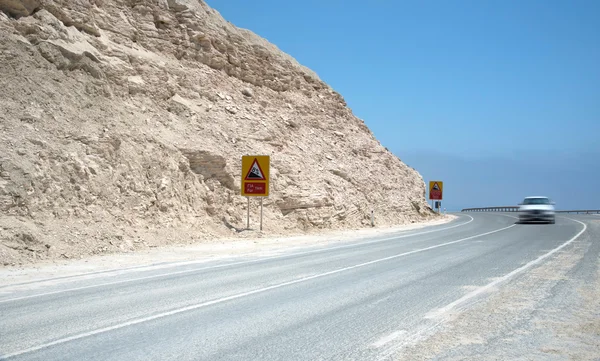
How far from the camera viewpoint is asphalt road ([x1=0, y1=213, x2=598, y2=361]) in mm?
5473

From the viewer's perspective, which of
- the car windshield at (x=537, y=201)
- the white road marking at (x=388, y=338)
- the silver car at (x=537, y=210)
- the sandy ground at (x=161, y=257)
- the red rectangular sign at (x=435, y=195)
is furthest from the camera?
the red rectangular sign at (x=435, y=195)

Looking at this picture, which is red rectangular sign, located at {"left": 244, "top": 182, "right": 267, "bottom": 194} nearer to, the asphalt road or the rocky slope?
the rocky slope

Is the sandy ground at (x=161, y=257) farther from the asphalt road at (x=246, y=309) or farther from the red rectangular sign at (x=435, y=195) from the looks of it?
the red rectangular sign at (x=435, y=195)

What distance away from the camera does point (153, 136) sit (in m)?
21.6

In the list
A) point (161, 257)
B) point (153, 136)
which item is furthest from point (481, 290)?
point (153, 136)

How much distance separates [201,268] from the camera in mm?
12250

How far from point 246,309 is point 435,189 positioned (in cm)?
3763

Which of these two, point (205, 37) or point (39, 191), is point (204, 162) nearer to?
point (39, 191)

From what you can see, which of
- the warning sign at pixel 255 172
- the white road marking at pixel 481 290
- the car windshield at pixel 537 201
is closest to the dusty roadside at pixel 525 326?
the white road marking at pixel 481 290

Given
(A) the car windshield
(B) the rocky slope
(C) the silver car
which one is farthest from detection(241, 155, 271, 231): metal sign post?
(A) the car windshield

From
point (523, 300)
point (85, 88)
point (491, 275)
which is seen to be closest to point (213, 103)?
point (85, 88)

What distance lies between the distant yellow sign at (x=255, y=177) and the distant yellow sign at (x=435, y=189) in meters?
24.3

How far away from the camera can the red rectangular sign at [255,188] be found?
72.5 feet

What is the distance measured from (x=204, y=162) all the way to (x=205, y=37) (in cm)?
1105
